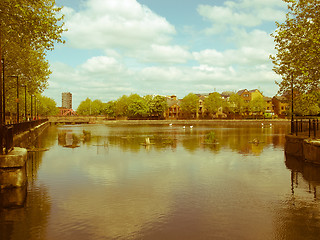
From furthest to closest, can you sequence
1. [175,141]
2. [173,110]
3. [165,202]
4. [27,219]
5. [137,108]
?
1. [173,110]
2. [137,108]
3. [175,141]
4. [165,202]
5. [27,219]

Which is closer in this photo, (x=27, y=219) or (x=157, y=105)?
(x=27, y=219)

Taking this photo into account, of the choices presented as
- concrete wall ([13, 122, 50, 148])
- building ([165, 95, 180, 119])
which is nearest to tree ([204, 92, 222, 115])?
building ([165, 95, 180, 119])

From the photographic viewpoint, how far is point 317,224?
11.4 meters

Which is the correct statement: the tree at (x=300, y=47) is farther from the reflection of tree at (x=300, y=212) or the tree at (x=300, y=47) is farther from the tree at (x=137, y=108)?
the tree at (x=137, y=108)

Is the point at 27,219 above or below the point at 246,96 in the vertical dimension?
below

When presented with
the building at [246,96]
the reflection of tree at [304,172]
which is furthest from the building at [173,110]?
the reflection of tree at [304,172]

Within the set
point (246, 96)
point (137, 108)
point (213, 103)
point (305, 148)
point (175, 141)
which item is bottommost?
point (175, 141)

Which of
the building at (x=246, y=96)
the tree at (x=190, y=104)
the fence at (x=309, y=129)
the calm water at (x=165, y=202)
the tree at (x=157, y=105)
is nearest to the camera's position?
the calm water at (x=165, y=202)

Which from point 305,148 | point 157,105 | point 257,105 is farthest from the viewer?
point 157,105

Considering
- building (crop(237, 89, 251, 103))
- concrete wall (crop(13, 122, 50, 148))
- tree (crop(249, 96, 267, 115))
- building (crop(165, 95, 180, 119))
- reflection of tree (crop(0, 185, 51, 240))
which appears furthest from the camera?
building (crop(165, 95, 180, 119))

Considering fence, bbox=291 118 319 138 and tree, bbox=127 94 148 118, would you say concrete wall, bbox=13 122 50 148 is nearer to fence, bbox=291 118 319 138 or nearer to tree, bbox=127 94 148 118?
fence, bbox=291 118 319 138

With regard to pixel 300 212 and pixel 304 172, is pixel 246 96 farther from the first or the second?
pixel 300 212

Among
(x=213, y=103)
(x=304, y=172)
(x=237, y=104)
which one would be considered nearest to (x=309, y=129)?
(x=304, y=172)

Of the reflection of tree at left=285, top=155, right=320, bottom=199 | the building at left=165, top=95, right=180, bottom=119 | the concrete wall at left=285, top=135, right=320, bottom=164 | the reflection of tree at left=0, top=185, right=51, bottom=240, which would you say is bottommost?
the reflection of tree at left=0, top=185, right=51, bottom=240
